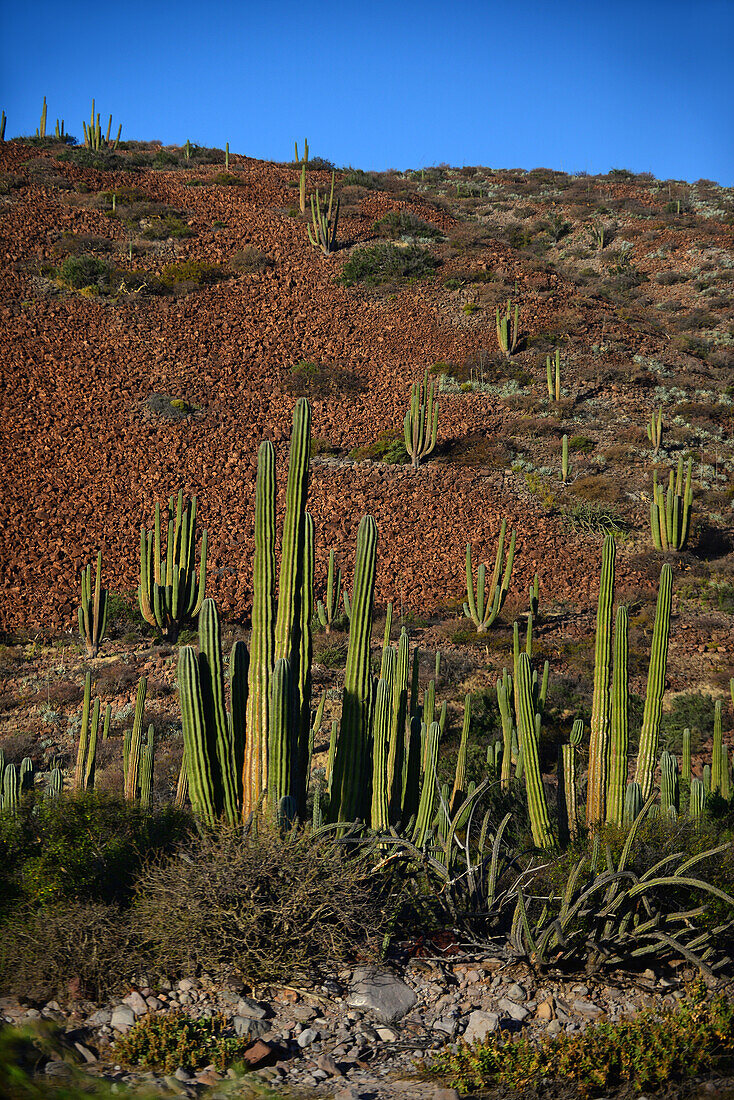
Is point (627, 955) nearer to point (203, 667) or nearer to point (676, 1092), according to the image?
point (676, 1092)

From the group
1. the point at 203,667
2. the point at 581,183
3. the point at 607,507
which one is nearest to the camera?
the point at 203,667

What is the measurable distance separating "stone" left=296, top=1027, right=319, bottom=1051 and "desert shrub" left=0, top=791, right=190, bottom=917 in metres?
1.51

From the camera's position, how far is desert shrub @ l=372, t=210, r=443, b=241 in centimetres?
3011

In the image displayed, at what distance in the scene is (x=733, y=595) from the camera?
1445 cm

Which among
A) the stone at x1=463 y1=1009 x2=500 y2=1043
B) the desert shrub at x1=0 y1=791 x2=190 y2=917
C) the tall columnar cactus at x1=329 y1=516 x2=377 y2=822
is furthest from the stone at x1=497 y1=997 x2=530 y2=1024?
the desert shrub at x1=0 y1=791 x2=190 y2=917

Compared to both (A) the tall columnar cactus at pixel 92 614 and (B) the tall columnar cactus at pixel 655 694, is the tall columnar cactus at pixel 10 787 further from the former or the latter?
(B) the tall columnar cactus at pixel 655 694

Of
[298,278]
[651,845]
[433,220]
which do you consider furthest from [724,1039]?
[433,220]

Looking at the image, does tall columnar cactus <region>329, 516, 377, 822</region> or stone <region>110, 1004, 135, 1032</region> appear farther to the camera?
→ tall columnar cactus <region>329, 516, 377, 822</region>

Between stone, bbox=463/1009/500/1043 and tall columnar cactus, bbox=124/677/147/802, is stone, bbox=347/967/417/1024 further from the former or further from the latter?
tall columnar cactus, bbox=124/677/147/802

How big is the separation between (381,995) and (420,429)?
15.3m

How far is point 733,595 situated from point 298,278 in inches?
697

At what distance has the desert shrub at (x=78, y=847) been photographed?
4.79 meters

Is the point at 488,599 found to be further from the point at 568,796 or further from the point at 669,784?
the point at 568,796

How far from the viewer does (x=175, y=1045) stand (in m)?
3.75
